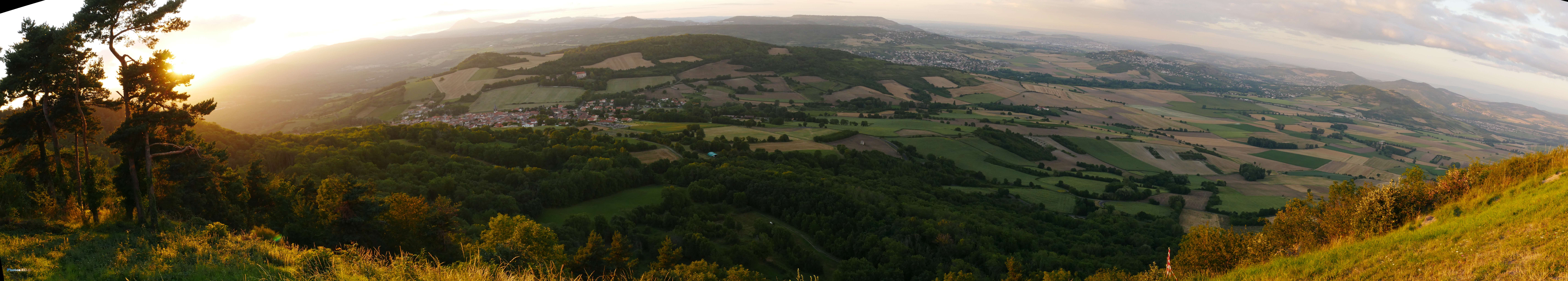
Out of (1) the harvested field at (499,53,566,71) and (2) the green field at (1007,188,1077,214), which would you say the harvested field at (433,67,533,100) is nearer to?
(1) the harvested field at (499,53,566,71)

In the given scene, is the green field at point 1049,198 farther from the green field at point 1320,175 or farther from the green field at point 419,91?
the green field at point 419,91

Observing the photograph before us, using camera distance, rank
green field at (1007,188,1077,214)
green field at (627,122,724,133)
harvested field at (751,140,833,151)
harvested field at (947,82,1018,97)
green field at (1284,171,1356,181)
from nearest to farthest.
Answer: green field at (1007,188,1077,214) → harvested field at (751,140,833,151) → green field at (1284,171,1356,181) → green field at (627,122,724,133) → harvested field at (947,82,1018,97)

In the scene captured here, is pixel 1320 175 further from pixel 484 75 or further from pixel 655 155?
pixel 484 75

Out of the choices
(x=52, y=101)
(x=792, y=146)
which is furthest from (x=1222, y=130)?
(x=52, y=101)

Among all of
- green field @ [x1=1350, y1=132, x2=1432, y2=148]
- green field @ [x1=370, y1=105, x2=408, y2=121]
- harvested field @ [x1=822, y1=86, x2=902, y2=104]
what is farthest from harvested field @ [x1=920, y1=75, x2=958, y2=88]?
green field @ [x1=370, y1=105, x2=408, y2=121]

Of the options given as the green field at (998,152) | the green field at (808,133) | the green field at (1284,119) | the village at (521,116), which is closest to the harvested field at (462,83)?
the village at (521,116)

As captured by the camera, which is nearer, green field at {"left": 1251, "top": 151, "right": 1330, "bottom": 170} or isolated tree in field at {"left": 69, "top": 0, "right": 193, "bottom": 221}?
isolated tree in field at {"left": 69, "top": 0, "right": 193, "bottom": 221}
